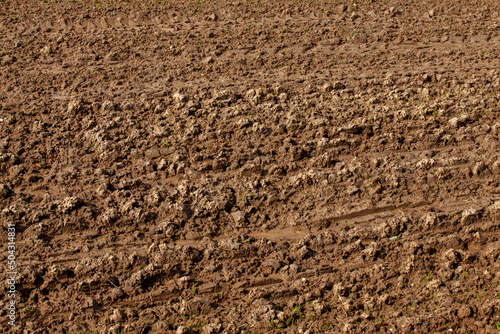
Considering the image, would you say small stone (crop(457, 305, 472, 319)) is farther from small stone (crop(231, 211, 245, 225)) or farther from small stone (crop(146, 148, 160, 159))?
small stone (crop(146, 148, 160, 159))

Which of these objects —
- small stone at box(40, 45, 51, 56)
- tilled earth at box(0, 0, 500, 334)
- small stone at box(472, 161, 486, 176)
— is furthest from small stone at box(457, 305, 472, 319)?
small stone at box(40, 45, 51, 56)

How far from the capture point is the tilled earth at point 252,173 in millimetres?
4000

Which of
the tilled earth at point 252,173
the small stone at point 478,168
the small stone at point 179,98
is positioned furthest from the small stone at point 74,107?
the small stone at point 478,168

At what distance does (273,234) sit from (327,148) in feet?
4.92

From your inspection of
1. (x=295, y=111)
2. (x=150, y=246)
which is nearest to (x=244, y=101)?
(x=295, y=111)

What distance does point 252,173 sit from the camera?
5.20 meters

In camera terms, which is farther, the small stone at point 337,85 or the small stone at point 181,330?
the small stone at point 337,85

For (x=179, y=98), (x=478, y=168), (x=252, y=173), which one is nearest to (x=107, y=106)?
(x=179, y=98)

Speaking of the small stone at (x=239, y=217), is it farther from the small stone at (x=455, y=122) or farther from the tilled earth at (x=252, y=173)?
the small stone at (x=455, y=122)

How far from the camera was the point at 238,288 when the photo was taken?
13.5 feet

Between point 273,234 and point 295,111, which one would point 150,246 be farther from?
point 295,111

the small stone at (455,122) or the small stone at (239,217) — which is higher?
the small stone at (455,122)

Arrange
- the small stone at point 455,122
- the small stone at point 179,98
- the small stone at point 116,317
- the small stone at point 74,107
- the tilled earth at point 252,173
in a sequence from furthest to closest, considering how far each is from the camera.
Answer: the small stone at point 179,98 < the small stone at point 74,107 < the small stone at point 455,122 < the tilled earth at point 252,173 < the small stone at point 116,317

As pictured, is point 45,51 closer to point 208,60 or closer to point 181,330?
point 208,60
